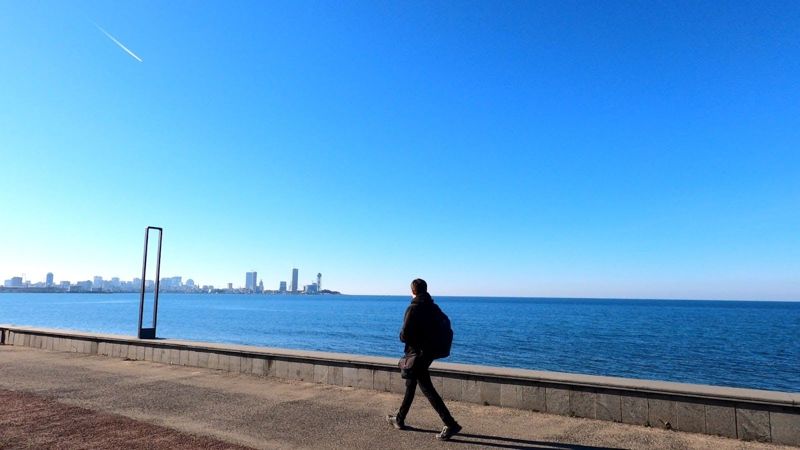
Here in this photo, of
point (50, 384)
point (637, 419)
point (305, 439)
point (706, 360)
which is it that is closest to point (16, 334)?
point (50, 384)

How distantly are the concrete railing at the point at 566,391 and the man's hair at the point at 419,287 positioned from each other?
1.95m

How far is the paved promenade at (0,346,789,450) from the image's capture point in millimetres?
4992

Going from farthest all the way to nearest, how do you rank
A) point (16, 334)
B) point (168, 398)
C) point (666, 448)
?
1. point (16, 334)
2. point (168, 398)
3. point (666, 448)

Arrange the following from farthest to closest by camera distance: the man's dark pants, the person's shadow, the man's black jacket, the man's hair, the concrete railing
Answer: the man's hair < the man's black jacket < the man's dark pants < the concrete railing < the person's shadow

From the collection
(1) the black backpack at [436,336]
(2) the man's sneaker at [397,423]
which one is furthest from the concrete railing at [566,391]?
(1) the black backpack at [436,336]

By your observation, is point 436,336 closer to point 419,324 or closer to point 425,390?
point 419,324

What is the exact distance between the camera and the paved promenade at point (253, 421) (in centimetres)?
499

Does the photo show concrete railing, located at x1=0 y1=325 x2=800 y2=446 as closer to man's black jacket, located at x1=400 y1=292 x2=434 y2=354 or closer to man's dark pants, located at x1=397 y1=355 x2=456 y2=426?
man's dark pants, located at x1=397 y1=355 x2=456 y2=426

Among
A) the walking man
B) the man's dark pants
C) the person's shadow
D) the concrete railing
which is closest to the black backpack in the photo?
the walking man

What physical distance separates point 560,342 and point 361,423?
36.5m

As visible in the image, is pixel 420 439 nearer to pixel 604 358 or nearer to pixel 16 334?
pixel 16 334

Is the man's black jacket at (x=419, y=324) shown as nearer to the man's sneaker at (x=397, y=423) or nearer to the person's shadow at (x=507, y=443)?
the man's sneaker at (x=397, y=423)

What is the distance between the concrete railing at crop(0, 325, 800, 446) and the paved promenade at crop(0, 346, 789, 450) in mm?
160

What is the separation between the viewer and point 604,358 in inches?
1170
